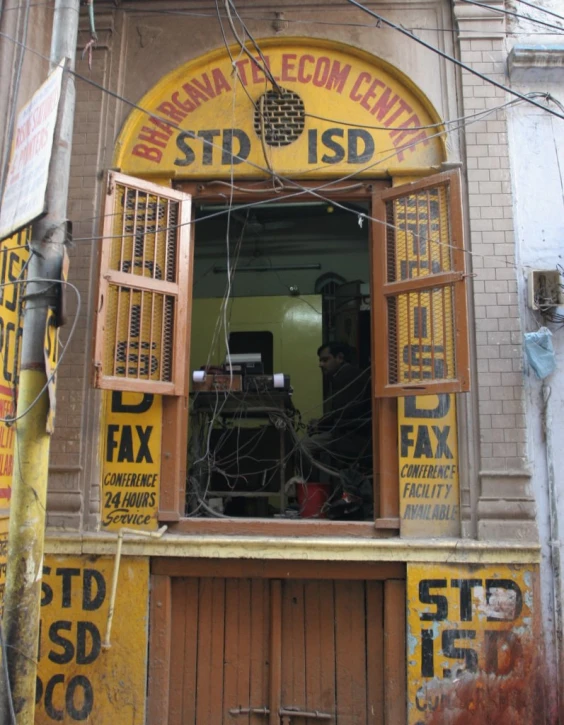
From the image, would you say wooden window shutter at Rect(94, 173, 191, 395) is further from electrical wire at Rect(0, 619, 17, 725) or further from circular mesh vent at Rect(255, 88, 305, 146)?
electrical wire at Rect(0, 619, 17, 725)

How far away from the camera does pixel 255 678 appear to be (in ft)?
17.3

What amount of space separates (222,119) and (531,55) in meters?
2.77

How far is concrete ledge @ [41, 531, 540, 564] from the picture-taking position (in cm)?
502

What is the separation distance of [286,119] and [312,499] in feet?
11.5

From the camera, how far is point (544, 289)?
17.5 ft

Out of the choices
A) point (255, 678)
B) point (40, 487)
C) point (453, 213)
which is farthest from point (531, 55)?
point (255, 678)

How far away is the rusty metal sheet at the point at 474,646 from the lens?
16.0 ft

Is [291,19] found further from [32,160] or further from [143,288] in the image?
[32,160]

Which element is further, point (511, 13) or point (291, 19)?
point (291, 19)

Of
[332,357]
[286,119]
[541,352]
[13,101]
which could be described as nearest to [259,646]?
[332,357]

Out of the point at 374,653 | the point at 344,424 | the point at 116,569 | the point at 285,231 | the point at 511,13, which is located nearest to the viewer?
the point at 116,569

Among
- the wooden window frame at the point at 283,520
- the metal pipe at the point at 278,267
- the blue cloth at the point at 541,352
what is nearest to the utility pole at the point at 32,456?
the wooden window frame at the point at 283,520

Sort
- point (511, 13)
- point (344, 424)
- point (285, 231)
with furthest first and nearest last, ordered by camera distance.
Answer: point (285, 231) < point (344, 424) < point (511, 13)

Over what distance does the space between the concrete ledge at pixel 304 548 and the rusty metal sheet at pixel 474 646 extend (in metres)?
0.10
